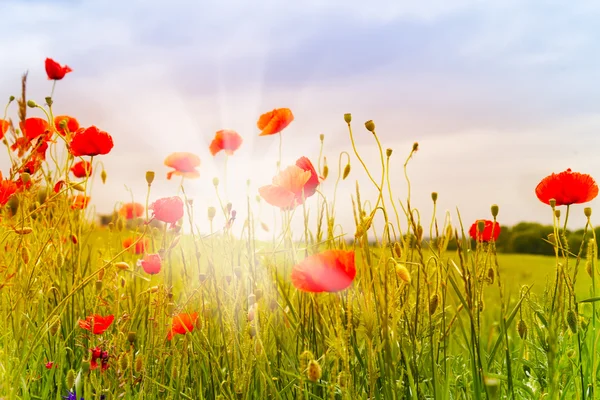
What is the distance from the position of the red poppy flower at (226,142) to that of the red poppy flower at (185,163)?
0.12 m

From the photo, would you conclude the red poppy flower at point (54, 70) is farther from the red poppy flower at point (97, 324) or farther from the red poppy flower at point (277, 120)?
the red poppy flower at point (97, 324)

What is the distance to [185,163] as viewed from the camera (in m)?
3.12

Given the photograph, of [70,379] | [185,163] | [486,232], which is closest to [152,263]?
[70,379]

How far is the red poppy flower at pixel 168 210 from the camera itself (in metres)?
2.14

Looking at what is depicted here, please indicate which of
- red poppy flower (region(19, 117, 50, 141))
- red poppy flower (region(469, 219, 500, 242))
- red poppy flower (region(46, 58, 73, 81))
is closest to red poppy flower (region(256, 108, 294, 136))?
red poppy flower (region(469, 219, 500, 242))

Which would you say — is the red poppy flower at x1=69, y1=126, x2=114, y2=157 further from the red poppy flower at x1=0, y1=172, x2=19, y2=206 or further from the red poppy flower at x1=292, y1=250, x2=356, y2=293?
the red poppy flower at x1=292, y1=250, x2=356, y2=293

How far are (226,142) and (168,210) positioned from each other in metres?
1.01

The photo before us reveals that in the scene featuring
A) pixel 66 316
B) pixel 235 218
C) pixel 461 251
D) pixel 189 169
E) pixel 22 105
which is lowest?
pixel 66 316

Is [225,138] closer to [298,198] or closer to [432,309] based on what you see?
[298,198]

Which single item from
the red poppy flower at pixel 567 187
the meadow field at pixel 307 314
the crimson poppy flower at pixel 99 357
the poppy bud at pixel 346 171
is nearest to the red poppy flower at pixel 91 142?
the meadow field at pixel 307 314

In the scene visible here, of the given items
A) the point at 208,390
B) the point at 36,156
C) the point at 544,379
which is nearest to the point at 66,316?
the point at 36,156

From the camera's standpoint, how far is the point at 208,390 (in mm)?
2350

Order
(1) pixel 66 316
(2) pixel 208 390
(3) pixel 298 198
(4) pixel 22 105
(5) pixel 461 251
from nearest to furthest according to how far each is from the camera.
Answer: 1. (5) pixel 461 251
2. (3) pixel 298 198
3. (2) pixel 208 390
4. (1) pixel 66 316
5. (4) pixel 22 105

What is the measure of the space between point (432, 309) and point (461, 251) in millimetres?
218
